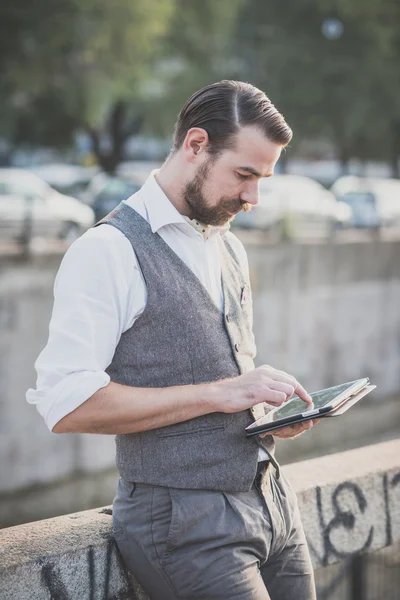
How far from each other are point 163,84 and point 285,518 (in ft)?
99.2

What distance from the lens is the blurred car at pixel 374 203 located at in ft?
71.2

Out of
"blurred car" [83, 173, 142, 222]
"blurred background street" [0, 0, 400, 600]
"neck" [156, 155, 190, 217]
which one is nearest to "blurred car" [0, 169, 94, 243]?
"blurred background street" [0, 0, 400, 600]

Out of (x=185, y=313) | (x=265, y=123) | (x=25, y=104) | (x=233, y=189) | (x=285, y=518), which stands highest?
(x=25, y=104)

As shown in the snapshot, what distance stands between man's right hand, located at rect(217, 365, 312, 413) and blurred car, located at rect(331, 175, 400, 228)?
18052mm

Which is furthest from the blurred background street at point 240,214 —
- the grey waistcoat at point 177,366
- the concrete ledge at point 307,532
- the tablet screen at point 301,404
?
the grey waistcoat at point 177,366

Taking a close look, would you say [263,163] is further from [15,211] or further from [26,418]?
[15,211]

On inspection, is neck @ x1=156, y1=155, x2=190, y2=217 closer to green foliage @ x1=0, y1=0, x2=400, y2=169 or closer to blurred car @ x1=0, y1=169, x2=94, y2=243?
blurred car @ x1=0, y1=169, x2=94, y2=243

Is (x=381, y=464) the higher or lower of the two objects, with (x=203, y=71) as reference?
lower

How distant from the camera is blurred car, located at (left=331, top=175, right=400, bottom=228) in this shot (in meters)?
21.7

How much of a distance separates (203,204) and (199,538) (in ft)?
2.70

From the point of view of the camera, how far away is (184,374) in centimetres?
227

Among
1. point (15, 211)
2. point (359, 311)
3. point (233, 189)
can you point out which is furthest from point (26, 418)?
point (233, 189)

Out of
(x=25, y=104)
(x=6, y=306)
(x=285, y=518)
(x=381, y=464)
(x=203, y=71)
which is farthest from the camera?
(x=203, y=71)

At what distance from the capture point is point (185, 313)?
226 centimetres
